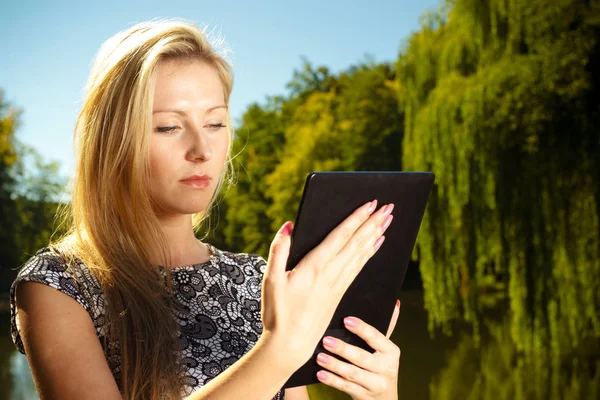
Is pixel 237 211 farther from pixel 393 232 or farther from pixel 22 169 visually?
pixel 393 232

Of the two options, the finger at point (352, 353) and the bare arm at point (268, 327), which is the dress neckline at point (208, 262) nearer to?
the bare arm at point (268, 327)

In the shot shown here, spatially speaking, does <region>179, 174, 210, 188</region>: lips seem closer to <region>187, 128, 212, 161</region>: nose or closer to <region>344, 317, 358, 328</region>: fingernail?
<region>187, 128, 212, 161</region>: nose

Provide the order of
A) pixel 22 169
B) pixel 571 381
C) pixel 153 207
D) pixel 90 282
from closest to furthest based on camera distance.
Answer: pixel 90 282 < pixel 153 207 < pixel 571 381 < pixel 22 169

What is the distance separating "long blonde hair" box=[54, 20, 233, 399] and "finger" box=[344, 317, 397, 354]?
0.37 meters

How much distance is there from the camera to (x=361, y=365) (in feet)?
4.25

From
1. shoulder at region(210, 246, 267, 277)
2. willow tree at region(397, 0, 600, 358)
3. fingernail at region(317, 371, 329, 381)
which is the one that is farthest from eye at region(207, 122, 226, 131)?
willow tree at region(397, 0, 600, 358)

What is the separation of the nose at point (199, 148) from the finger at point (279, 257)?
17.6 inches

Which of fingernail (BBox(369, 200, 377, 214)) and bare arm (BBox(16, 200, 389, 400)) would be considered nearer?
bare arm (BBox(16, 200, 389, 400))

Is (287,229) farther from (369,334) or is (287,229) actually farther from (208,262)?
(208,262)

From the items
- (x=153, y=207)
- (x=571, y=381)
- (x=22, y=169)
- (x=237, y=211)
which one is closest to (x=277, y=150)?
(x=237, y=211)

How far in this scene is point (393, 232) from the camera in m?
1.31

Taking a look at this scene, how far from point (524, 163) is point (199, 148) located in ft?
20.6

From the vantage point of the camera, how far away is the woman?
3.83ft

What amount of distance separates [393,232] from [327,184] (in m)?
0.21
